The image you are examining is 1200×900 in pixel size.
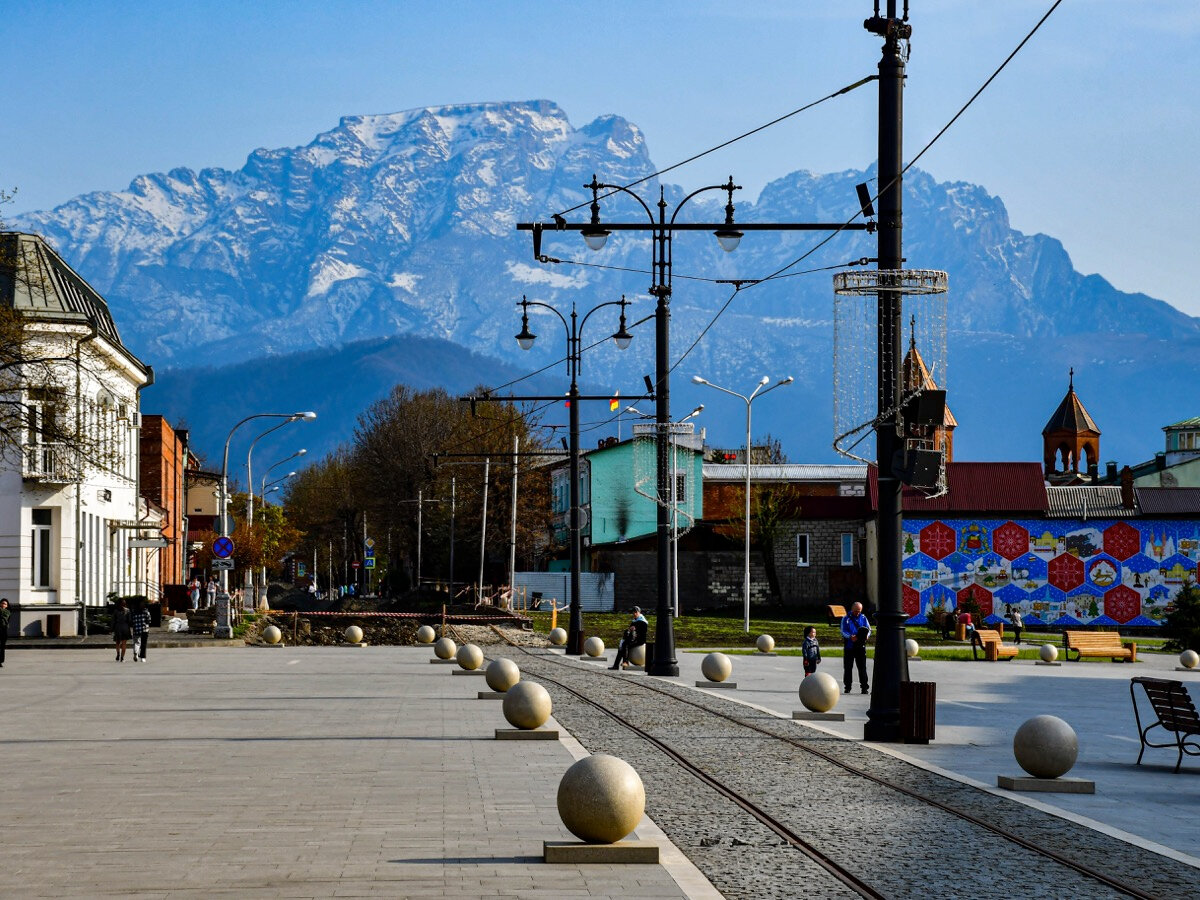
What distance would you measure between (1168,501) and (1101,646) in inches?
1207

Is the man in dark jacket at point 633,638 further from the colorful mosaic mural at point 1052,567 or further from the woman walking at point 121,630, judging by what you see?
the colorful mosaic mural at point 1052,567

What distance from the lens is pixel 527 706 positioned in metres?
19.1

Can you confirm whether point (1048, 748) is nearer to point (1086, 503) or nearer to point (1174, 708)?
point (1174, 708)

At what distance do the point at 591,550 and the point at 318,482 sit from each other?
52964 millimetres

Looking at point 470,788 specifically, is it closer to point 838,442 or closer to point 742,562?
point 838,442

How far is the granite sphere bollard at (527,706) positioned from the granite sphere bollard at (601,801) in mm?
8320

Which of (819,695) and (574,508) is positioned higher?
(574,508)

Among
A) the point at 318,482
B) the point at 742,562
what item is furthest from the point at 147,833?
the point at 318,482

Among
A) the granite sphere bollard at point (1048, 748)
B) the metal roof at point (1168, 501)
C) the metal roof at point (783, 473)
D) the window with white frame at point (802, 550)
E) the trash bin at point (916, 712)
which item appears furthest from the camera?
the metal roof at point (783, 473)

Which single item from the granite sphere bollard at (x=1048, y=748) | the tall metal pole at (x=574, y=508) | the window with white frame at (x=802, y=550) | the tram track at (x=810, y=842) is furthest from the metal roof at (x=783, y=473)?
the granite sphere bollard at (x=1048, y=748)

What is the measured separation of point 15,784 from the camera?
14523 millimetres

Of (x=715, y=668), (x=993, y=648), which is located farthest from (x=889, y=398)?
(x=993, y=648)

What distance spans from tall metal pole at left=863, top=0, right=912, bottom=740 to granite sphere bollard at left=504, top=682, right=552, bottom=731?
12.6 feet

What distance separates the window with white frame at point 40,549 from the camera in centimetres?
5009
